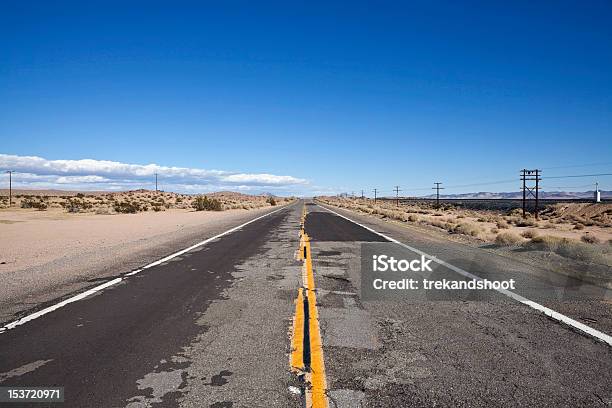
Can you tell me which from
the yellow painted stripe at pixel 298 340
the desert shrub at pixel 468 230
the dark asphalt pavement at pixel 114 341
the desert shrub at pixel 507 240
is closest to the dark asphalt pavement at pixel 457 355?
the yellow painted stripe at pixel 298 340

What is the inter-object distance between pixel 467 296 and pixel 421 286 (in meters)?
1.09

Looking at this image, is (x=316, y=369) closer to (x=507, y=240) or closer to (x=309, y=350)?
(x=309, y=350)

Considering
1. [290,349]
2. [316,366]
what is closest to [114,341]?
[290,349]

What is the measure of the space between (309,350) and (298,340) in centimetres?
36

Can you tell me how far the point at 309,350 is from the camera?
4.80 meters

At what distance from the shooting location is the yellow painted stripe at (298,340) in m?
4.41

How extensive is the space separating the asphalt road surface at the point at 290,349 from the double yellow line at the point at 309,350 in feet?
0.23

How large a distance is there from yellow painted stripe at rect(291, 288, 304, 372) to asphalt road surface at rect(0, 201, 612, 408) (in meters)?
0.08

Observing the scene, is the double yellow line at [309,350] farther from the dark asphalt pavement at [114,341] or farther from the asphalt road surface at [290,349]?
the dark asphalt pavement at [114,341]

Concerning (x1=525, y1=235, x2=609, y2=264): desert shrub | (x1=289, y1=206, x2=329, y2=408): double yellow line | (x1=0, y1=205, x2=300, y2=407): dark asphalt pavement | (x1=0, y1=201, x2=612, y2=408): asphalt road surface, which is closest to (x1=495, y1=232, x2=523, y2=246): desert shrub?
(x1=525, y1=235, x2=609, y2=264): desert shrub

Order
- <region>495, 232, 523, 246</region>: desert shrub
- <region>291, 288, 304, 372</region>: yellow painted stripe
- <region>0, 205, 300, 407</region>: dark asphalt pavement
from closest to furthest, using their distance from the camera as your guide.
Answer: <region>0, 205, 300, 407</region>: dark asphalt pavement < <region>291, 288, 304, 372</region>: yellow painted stripe < <region>495, 232, 523, 246</region>: desert shrub

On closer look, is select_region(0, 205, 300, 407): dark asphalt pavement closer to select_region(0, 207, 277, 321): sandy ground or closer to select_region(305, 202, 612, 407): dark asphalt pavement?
select_region(305, 202, 612, 407): dark asphalt pavement

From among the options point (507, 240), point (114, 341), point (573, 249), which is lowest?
point (114, 341)

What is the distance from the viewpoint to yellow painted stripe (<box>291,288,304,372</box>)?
441cm
